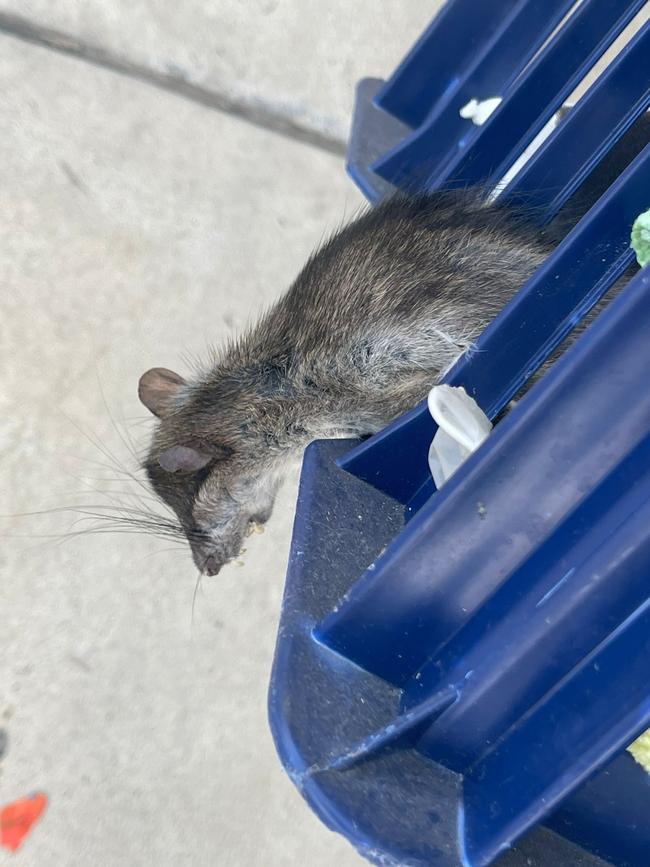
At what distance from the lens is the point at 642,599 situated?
1.15 m

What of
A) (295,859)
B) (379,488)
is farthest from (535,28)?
(295,859)

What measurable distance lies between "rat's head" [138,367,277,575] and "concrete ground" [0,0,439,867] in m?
0.30

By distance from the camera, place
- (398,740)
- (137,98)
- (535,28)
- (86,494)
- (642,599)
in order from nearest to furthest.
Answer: (642,599)
(398,740)
(535,28)
(86,494)
(137,98)

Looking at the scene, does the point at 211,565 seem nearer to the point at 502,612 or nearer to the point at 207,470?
the point at 207,470

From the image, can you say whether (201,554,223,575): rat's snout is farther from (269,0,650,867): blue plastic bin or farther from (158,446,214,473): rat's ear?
(269,0,650,867): blue plastic bin

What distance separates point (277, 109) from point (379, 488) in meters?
1.94

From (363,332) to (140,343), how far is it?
3.50 ft

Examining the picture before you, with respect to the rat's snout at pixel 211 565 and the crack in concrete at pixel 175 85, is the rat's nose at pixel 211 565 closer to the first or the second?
the rat's snout at pixel 211 565

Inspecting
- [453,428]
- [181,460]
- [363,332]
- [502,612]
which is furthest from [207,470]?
[502,612]

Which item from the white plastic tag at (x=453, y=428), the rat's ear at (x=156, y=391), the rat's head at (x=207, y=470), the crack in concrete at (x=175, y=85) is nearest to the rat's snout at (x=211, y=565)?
the rat's head at (x=207, y=470)

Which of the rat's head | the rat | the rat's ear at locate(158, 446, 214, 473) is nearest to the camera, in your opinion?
the rat

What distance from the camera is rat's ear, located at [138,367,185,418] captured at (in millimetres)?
2457

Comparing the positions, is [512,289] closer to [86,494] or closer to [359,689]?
[359,689]

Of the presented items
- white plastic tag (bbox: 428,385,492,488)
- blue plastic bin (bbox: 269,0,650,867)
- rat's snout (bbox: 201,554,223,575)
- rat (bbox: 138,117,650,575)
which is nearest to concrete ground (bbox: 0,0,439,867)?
rat's snout (bbox: 201,554,223,575)
